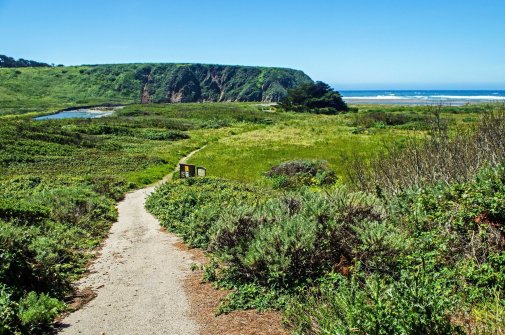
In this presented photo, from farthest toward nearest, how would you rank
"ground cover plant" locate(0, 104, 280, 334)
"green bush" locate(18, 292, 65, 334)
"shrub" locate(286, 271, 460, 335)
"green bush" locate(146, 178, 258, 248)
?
"green bush" locate(146, 178, 258, 248) < "ground cover plant" locate(0, 104, 280, 334) < "green bush" locate(18, 292, 65, 334) < "shrub" locate(286, 271, 460, 335)

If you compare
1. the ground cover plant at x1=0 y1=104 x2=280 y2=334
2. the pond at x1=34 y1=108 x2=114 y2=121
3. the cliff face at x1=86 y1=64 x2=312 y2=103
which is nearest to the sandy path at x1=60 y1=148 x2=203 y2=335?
the ground cover plant at x1=0 y1=104 x2=280 y2=334

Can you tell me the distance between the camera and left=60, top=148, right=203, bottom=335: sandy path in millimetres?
8047

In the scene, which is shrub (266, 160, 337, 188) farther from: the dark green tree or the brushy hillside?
the brushy hillside

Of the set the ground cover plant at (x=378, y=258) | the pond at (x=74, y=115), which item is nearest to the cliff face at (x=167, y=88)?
the pond at (x=74, y=115)

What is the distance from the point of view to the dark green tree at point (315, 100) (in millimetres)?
102375

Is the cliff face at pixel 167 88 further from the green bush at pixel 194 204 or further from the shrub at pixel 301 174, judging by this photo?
the green bush at pixel 194 204

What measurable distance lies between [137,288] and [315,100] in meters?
97.5

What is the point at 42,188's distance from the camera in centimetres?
2295

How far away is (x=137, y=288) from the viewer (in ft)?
33.0

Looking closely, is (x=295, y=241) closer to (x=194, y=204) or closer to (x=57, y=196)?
(x=194, y=204)

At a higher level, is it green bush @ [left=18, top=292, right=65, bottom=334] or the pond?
the pond

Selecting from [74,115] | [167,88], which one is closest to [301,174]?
[74,115]

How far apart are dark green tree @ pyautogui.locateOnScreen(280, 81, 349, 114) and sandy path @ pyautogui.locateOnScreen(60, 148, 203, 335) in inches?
3467

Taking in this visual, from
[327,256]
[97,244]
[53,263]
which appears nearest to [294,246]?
[327,256]
